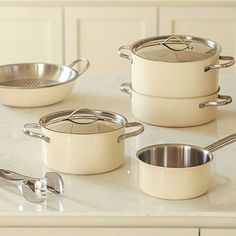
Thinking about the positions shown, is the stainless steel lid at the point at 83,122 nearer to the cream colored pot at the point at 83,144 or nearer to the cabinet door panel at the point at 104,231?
the cream colored pot at the point at 83,144

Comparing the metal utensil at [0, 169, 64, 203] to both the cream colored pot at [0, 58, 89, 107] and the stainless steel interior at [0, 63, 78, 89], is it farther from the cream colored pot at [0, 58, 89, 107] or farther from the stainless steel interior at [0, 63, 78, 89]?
the stainless steel interior at [0, 63, 78, 89]

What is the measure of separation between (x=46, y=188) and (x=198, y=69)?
50 cm

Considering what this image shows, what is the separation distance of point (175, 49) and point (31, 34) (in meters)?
1.71

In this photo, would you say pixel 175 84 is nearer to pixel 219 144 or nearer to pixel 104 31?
pixel 219 144

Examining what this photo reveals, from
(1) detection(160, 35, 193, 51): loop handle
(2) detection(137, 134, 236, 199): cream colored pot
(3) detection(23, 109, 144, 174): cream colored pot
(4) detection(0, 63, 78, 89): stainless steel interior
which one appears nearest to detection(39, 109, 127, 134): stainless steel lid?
(3) detection(23, 109, 144, 174): cream colored pot

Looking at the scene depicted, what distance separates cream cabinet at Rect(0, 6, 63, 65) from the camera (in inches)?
136

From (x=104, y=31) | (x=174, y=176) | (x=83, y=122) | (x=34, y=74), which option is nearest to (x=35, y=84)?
(x=34, y=74)

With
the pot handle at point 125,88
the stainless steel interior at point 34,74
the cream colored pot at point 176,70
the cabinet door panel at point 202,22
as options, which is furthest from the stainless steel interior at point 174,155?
the cabinet door panel at point 202,22

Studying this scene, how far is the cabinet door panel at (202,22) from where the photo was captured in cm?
342

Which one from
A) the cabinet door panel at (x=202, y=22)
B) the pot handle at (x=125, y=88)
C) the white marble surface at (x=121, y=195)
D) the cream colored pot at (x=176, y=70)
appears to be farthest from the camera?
the cabinet door panel at (x=202, y=22)

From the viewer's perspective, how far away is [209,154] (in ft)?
5.11

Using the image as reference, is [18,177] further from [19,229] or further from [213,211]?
[213,211]

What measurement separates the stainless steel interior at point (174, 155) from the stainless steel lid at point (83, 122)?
0.09 m

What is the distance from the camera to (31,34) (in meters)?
3.52
